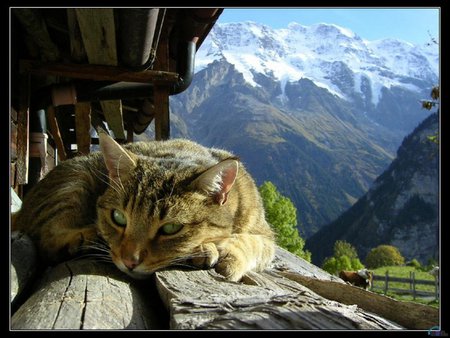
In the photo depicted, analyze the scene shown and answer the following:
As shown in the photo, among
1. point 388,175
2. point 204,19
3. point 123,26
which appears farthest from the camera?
point 388,175

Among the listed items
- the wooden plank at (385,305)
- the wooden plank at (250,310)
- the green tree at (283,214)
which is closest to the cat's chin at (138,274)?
the wooden plank at (250,310)

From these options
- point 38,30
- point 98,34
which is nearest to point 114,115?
point 38,30

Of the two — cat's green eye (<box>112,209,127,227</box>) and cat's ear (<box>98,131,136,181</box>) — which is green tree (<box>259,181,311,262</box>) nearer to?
cat's ear (<box>98,131,136,181</box>)

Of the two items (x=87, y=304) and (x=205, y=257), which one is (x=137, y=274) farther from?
(x=87, y=304)

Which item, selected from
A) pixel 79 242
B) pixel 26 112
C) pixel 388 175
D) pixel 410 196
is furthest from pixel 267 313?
pixel 388 175

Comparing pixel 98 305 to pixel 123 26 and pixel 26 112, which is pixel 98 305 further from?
pixel 26 112

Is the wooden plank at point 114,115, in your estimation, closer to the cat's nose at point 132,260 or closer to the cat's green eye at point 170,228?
the cat's green eye at point 170,228
